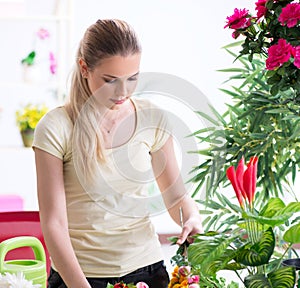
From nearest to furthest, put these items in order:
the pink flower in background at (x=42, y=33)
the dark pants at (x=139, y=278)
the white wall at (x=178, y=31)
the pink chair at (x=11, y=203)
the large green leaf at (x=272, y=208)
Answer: the large green leaf at (x=272, y=208), the dark pants at (x=139, y=278), the pink chair at (x=11, y=203), the pink flower in background at (x=42, y=33), the white wall at (x=178, y=31)

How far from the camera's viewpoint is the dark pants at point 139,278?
1690 millimetres

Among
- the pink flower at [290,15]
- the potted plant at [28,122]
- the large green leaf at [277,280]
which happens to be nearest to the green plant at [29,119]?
the potted plant at [28,122]

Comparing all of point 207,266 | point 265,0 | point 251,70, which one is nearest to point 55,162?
point 207,266

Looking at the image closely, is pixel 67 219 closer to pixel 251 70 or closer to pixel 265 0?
pixel 265 0

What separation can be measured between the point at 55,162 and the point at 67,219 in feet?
0.53

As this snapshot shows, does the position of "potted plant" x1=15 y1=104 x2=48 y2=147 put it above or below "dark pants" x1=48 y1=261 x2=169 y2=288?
above

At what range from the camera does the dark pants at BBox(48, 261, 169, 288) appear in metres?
1.69

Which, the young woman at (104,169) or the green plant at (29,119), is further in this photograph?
the green plant at (29,119)

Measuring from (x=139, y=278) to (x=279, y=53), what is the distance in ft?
2.15

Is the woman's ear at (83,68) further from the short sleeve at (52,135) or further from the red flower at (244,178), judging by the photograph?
the red flower at (244,178)

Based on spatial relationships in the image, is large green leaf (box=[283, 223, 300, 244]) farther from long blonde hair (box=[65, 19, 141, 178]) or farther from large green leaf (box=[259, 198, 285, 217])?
long blonde hair (box=[65, 19, 141, 178])

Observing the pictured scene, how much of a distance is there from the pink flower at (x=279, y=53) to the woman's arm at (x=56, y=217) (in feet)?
1.85

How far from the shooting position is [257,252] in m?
1.24

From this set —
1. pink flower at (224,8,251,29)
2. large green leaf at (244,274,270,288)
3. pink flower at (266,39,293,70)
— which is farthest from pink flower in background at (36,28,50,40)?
large green leaf at (244,274,270,288)
